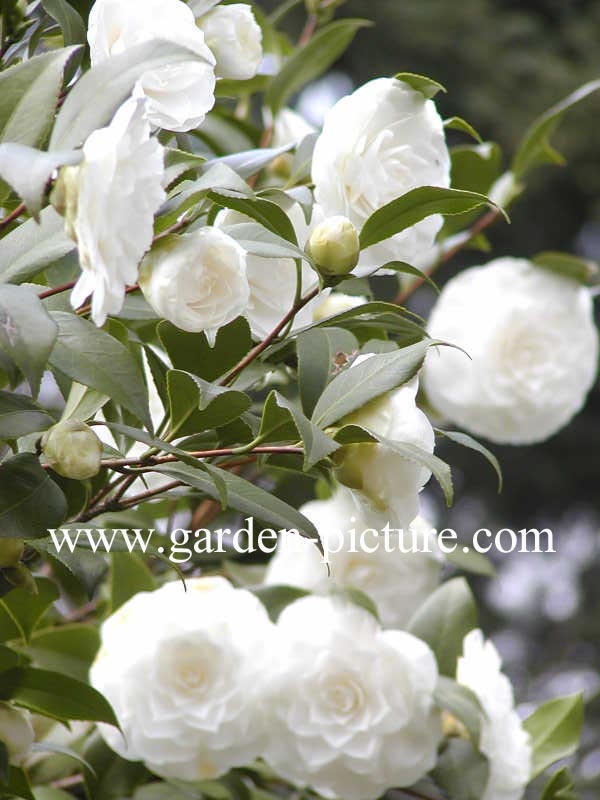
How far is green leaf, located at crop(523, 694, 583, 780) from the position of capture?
0.82 m

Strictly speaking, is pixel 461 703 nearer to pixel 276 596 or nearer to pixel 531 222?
pixel 276 596

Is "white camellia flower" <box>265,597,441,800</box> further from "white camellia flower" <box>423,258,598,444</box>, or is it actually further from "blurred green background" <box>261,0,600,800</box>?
"blurred green background" <box>261,0,600,800</box>

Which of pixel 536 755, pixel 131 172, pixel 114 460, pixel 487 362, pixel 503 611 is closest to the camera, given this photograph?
pixel 131 172

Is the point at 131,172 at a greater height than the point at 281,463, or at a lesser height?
greater

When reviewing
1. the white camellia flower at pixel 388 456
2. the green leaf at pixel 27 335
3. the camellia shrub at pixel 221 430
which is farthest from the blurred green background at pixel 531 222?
the green leaf at pixel 27 335

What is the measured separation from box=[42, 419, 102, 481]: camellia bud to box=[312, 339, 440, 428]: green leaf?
0.08 m

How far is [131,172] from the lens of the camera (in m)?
0.36

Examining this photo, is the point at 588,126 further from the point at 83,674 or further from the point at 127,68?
the point at 127,68

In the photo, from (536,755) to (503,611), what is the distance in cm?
266

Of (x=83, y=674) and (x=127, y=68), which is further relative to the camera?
(x=83, y=674)

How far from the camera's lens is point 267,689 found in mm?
684

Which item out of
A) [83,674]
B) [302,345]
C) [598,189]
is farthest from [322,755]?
[598,189]

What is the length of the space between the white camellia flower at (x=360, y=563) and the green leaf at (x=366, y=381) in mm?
394

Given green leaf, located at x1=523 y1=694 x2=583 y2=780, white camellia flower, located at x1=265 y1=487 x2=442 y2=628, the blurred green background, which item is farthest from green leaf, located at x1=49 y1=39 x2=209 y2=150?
the blurred green background
